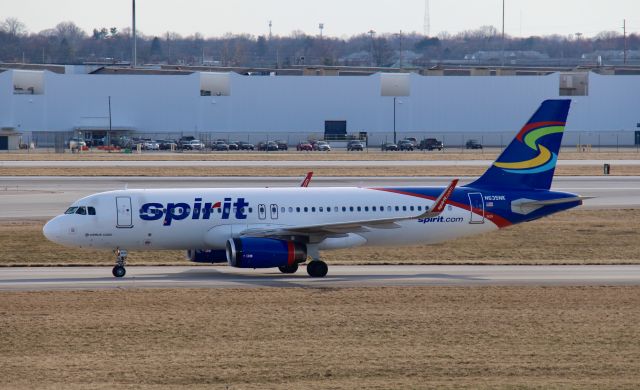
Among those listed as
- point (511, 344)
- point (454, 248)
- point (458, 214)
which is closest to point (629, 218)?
point (454, 248)

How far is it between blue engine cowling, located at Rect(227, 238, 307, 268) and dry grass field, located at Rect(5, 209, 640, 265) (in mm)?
6192

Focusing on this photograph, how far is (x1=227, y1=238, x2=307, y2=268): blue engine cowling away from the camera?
38750 millimetres

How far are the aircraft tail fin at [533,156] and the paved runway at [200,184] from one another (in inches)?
944

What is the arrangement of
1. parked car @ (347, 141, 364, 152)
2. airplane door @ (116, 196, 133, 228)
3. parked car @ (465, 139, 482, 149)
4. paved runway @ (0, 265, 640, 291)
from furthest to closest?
parked car @ (465, 139, 482, 149) < parked car @ (347, 141, 364, 152) < airplane door @ (116, 196, 133, 228) < paved runway @ (0, 265, 640, 291)

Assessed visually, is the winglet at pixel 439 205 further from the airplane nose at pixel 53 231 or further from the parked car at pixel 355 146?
the parked car at pixel 355 146

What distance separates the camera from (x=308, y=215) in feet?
138

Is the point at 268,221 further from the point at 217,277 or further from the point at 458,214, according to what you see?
the point at 458,214

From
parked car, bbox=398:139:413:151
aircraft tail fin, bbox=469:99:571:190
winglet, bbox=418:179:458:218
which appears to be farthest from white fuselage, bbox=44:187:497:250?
parked car, bbox=398:139:413:151

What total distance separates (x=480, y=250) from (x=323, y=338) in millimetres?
23066

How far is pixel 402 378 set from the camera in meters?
24.0

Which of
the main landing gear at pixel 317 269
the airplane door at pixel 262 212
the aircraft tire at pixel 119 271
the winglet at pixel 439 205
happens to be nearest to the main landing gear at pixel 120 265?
the aircraft tire at pixel 119 271

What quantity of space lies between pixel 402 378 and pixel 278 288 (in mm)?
13003

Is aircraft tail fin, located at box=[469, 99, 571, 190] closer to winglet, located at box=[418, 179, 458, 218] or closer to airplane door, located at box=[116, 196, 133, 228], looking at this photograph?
winglet, located at box=[418, 179, 458, 218]

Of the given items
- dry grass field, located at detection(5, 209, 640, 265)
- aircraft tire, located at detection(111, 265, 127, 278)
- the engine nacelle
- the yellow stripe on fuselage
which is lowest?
dry grass field, located at detection(5, 209, 640, 265)
